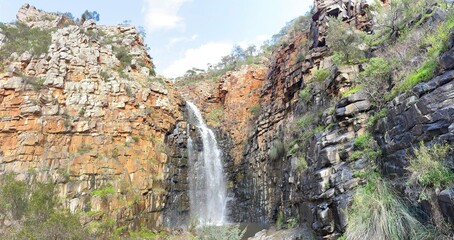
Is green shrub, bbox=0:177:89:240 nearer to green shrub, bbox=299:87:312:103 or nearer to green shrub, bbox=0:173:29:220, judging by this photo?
green shrub, bbox=0:173:29:220

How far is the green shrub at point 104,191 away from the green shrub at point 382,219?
17344mm

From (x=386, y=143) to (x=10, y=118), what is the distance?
2458 centimetres

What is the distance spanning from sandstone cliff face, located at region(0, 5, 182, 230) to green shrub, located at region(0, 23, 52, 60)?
Result: 2.16 feet

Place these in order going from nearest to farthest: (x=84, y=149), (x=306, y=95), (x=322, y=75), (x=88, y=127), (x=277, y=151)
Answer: (x=322, y=75) < (x=306, y=95) < (x=84, y=149) < (x=277, y=151) < (x=88, y=127)

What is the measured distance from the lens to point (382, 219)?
812cm

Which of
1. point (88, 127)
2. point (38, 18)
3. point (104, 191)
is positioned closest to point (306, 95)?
point (104, 191)

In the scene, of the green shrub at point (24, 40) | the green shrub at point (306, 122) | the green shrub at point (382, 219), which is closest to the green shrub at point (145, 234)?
the green shrub at point (306, 122)

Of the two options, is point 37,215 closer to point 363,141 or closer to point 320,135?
point 320,135

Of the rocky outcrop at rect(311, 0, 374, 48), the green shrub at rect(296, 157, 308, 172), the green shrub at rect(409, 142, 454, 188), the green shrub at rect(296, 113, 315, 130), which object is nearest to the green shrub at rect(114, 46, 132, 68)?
the rocky outcrop at rect(311, 0, 374, 48)

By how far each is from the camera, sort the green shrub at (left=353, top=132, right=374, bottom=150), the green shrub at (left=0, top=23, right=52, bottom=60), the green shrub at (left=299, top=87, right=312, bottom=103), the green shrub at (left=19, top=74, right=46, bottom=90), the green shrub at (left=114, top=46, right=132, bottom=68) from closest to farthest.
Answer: the green shrub at (left=353, top=132, right=374, bottom=150) < the green shrub at (left=299, top=87, right=312, bottom=103) < the green shrub at (left=19, top=74, right=46, bottom=90) < the green shrub at (left=0, top=23, right=52, bottom=60) < the green shrub at (left=114, top=46, right=132, bottom=68)

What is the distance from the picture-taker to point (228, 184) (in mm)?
30281

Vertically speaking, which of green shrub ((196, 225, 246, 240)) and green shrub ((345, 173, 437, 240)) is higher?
green shrub ((345, 173, 437, 240))

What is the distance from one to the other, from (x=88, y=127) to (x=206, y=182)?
11566 mm

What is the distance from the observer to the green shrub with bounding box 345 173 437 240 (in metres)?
7.76
